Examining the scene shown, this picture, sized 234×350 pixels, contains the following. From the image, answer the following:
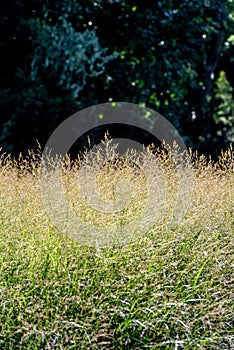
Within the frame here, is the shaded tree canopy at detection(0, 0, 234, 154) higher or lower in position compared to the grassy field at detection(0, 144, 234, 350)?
higher

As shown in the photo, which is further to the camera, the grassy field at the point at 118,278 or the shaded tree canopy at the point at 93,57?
the shaded tree canopy at the point at 93,57

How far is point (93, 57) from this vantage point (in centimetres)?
799

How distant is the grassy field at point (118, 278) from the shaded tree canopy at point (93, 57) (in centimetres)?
441

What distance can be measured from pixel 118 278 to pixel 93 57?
5563 millimetres

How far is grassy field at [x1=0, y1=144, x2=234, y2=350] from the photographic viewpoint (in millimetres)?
2594

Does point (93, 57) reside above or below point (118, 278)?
above

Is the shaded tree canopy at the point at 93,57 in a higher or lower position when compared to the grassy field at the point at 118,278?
higher

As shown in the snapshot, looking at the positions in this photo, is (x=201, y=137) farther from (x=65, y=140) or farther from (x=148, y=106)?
(x=65, y=140)

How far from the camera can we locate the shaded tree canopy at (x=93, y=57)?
762 cm

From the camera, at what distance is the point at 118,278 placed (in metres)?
2.79

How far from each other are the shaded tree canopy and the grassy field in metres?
4.41

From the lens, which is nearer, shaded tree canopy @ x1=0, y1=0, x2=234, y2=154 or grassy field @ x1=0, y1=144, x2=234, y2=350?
grassy field @ x1=0, y1=144, x2=234, y2=350

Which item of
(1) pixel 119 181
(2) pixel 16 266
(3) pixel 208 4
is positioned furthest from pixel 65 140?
(2) pixel 16 266

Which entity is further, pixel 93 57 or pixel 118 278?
pixel 93 57
